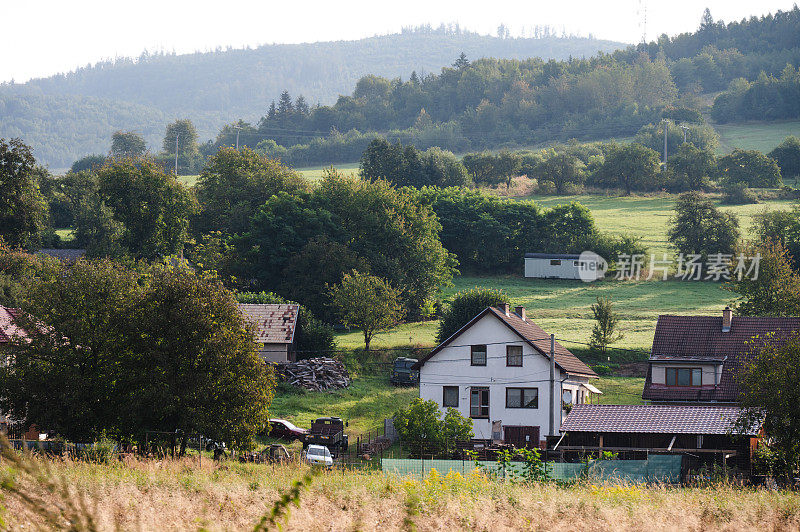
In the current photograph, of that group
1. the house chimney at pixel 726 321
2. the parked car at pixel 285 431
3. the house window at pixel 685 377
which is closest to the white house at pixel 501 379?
the house window at pixel 685 377

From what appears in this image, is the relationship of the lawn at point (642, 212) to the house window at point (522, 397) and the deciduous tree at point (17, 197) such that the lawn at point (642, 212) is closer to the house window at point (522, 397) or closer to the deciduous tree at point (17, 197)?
the house window at point (522, 397)

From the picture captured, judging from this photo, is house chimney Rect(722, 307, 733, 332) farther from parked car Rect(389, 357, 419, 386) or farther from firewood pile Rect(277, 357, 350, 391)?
firewood pile Rect(277, 357, 350, 391)

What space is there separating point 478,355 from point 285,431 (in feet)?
39.4

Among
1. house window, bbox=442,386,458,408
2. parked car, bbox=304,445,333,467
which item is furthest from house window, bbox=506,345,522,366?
parked car, bbox=304,445,333,467

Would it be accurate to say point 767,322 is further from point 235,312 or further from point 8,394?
point 8,394

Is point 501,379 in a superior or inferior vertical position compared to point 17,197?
inferior

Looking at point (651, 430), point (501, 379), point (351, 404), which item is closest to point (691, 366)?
point (501, 379)

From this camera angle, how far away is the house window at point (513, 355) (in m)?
48.9

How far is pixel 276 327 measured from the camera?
6153cm

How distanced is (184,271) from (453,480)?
2101cm

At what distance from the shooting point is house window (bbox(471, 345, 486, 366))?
49.6 metres

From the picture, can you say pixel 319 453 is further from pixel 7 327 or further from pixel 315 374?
pixel 315 374

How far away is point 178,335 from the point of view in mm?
34031

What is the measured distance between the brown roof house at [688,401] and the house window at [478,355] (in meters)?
8.60
